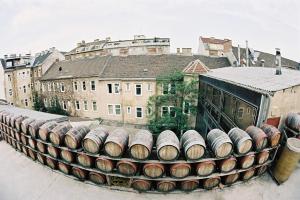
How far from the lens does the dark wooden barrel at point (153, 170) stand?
5773mm

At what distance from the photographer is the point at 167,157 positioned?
5762 millimetres

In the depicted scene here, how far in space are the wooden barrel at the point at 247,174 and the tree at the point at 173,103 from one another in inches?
440

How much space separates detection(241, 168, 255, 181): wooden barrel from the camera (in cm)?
639

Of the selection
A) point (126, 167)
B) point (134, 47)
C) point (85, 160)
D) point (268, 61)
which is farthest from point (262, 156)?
point (134, 47)

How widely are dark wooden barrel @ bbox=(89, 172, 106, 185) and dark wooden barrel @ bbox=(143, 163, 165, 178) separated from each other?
1.59m

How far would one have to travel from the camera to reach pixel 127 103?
21281mm

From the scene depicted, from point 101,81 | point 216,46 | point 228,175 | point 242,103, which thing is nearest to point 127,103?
point 101,81

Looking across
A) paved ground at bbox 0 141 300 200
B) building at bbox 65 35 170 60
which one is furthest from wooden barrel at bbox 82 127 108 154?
building at bbox 65 35 170 60

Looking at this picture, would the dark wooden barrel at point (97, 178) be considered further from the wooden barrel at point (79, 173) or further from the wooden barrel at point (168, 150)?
the wooden barrel at point (168, 150)

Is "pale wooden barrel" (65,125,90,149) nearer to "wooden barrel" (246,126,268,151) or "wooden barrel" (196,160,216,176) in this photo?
"wooden barrel" (196,160,216,176)

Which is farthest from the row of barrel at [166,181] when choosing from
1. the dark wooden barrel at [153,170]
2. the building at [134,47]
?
the building at [134,47]

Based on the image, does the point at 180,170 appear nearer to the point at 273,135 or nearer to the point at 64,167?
the point at 273,135

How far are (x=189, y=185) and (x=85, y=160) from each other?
3483 mm

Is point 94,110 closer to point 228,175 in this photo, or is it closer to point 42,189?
point 42,189
